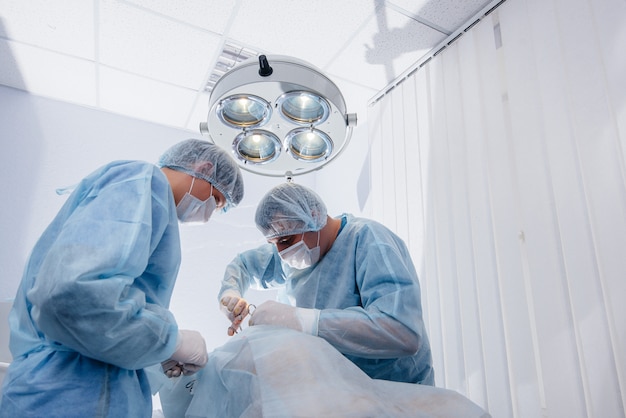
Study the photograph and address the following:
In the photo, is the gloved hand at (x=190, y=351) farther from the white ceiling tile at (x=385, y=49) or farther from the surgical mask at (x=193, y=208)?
the white ceiling tile at (x=385, y=49)

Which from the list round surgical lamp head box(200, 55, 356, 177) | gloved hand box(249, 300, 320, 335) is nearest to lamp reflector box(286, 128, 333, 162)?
round surgical lamp head box(200, 55, 356, 177)

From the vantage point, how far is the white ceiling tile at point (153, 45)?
1.88m

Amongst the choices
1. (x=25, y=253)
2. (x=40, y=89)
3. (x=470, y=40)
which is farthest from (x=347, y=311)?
(x=40, y=89)

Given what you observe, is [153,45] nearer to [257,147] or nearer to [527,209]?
[257,147]

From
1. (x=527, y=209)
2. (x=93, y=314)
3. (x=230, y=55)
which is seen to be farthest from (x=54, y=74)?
(x=527, y=209)

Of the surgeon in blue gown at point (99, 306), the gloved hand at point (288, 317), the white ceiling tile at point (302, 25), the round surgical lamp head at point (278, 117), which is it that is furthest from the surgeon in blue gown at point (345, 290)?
the white ceiling tile at point (302, 25)

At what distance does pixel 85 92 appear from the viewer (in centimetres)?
242

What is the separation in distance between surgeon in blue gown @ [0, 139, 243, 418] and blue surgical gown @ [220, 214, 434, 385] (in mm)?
470

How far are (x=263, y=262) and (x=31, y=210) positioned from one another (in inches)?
51.8

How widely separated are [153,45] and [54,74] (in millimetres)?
660

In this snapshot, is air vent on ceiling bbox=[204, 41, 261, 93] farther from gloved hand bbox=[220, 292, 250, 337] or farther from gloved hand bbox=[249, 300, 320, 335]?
gloved hand bbox=[249, 300, 320, 335]

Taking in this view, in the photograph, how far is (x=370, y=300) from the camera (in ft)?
4.34

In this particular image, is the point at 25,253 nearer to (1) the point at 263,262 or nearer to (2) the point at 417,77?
(1) the point at 263,262

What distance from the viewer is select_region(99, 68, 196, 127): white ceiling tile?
90.9 inches
